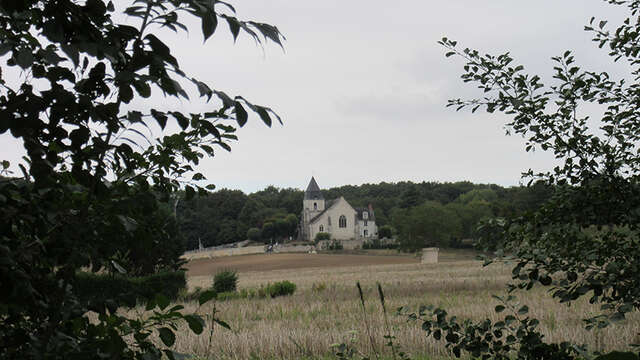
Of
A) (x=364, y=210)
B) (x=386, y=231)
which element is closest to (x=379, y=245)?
(x=386, y=231)

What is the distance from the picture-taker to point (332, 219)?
9575cm

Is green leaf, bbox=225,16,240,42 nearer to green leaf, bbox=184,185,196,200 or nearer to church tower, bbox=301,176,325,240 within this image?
green leaf, bbox=184,185,196,200

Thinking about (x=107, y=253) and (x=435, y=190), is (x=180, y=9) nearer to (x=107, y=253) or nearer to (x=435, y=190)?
(x=107, y=253)

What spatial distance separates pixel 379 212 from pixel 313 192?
65.5 feet

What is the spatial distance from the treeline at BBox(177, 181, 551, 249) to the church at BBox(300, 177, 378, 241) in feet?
14.9

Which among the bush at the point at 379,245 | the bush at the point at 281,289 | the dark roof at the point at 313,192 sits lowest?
the bush at the point at 379,245

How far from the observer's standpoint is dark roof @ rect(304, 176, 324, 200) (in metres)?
101

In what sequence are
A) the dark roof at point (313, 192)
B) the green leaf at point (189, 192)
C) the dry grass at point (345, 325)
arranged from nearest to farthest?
the green leaf at point (189, 192) < the dry grass at point (345, 325) < the dark roof at point (313, 192)

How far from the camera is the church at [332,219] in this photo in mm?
95750

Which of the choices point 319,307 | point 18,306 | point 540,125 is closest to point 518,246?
point 540,125

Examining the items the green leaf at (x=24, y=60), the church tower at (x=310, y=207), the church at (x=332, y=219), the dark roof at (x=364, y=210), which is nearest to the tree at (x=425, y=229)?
the church at (x=332, y=219)

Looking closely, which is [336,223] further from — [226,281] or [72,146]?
[72,146]

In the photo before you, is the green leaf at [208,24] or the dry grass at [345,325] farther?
the dry grass at [345,325]

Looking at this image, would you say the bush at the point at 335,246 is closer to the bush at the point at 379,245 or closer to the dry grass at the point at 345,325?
the bush at the point at 379,245
